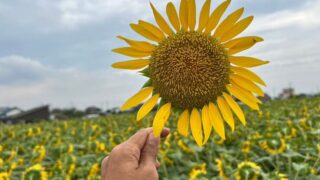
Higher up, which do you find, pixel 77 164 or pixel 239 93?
pixel 239 93

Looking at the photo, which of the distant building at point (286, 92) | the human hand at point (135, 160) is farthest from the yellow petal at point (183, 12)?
the distant building at point (286, 92)

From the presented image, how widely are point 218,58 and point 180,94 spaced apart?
11 centimetres

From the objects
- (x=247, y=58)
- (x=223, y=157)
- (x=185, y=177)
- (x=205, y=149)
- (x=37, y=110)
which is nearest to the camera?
(x=247, y=58)

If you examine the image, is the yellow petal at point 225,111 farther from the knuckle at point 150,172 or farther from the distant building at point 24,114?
the distant building at point 24,114

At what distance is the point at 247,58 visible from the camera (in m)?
1.10

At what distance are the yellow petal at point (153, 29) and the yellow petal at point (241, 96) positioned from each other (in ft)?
0.61

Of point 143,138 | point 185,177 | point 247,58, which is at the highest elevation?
point 247,58

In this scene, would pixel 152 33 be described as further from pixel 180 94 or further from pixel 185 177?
pixel 185 177

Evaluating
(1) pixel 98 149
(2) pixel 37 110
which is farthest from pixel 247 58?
(2) pixel 37 110

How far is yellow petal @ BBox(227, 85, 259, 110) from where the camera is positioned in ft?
3.55

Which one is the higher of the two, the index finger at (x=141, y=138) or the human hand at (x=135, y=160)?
the index finger at (x=141, y=138)

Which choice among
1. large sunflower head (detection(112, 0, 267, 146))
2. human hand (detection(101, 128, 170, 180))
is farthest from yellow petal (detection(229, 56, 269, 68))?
human hand (detection(101, 128, 170, 180))

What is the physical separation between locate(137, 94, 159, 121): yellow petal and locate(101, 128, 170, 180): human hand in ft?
0.19

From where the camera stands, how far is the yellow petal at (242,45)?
1.06 metres
